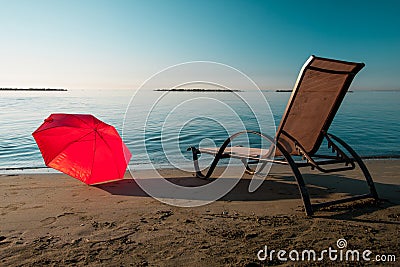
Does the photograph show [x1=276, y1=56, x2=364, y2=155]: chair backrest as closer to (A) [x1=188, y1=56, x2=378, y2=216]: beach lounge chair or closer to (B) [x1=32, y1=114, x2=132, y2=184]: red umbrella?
(A) [x1=188, y1=56, x2=378, y2=216]: beach lounge chair

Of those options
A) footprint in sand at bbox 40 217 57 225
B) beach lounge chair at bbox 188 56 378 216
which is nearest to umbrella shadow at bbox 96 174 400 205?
beach lounge chair at bbox 188 56 378 216

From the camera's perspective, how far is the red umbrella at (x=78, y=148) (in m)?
5.00

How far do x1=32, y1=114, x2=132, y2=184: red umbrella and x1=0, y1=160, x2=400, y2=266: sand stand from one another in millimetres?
288

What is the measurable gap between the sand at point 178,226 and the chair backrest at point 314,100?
851 millimetres

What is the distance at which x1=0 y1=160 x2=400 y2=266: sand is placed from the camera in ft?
9.23

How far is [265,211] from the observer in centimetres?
403

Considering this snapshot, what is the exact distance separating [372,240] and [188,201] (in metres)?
2.21

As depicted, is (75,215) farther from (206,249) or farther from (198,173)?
(198,173)

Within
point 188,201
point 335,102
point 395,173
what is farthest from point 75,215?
point 395,173
